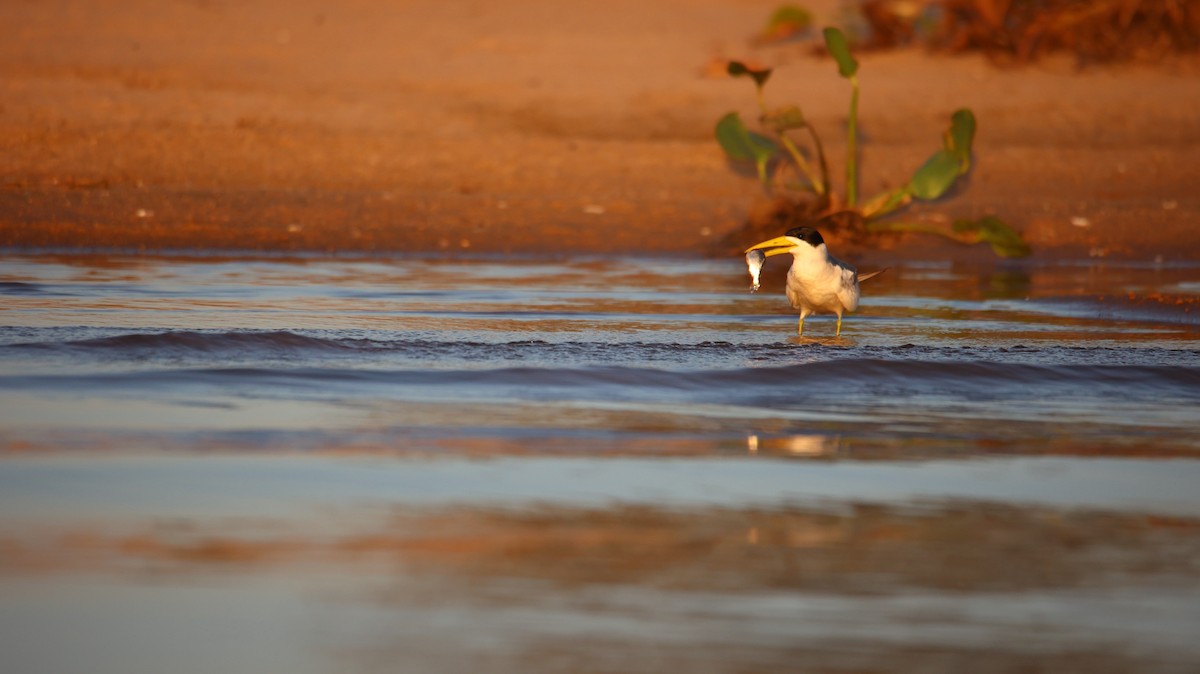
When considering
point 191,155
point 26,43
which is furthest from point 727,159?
point 26,43

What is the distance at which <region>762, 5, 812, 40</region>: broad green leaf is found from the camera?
58.1 ft

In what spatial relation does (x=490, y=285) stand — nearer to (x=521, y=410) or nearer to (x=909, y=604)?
(x=521, y=410)

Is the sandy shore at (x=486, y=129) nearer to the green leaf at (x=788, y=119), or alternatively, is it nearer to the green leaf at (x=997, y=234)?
the green leaf at (x=997, y=234)

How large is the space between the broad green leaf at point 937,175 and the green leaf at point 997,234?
425 mm

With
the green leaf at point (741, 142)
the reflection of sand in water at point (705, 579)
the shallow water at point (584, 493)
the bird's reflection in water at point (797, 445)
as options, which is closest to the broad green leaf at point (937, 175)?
the green leaf at point (741, 142)

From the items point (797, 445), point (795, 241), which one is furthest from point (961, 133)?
point (797, 445)

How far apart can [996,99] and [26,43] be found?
30.4 ft

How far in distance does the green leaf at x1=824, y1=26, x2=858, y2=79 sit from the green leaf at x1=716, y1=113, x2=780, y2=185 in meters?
0.83

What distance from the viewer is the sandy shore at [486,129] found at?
492 inches

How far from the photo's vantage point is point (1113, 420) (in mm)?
5840

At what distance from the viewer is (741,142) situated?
1262cm

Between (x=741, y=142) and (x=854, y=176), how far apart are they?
875 millimetres

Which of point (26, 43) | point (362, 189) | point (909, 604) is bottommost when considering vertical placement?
point (909, 604)

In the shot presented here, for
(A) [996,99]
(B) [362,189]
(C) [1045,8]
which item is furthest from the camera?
(C) [1045,8]
